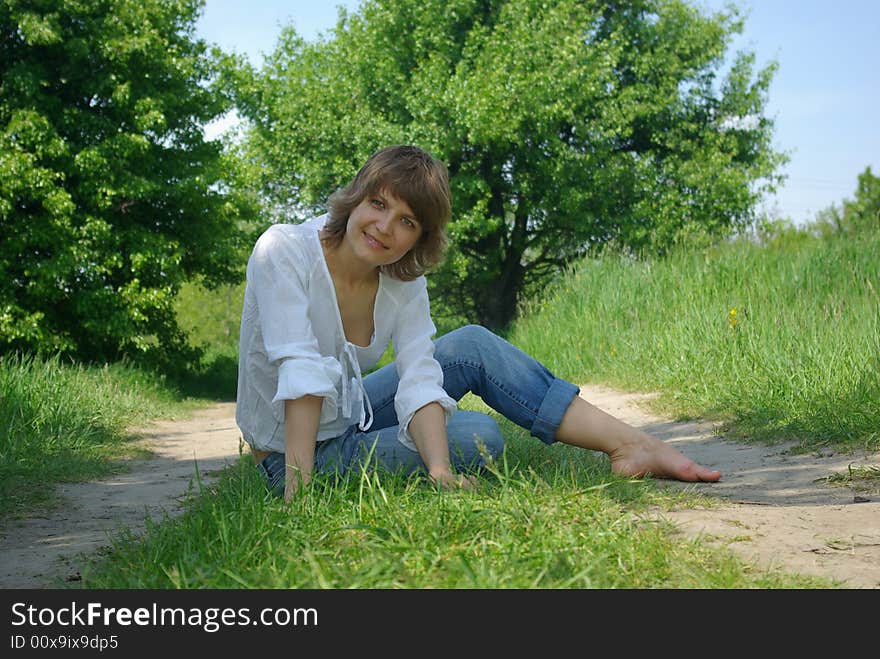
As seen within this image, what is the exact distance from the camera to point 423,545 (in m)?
2.06

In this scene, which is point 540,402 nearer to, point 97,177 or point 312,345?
point 312,345

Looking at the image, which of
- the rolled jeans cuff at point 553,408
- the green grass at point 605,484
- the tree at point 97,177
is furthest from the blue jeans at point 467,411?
the tree at point 97,177

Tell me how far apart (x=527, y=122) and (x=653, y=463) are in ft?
49.5

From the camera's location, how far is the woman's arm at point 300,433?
2.71 m

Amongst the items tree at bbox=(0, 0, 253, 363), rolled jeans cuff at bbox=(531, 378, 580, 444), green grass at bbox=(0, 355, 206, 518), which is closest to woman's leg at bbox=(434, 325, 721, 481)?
rolled jeans cuff at bbox=(531, 378, 580, 444)

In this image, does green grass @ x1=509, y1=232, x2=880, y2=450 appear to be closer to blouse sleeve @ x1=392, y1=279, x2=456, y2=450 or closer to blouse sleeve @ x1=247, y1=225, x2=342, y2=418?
blouse sleeve @ x1=392, y1=279, x2=456, y2=450

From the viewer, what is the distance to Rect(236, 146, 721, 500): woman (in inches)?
110

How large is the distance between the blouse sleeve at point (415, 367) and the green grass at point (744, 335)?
1.97 meters

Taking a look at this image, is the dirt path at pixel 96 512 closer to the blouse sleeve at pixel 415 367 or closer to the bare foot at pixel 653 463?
the blouse sleeve at pixel 415 367

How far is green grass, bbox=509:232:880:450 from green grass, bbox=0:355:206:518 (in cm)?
353

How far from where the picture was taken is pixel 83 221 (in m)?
12.0

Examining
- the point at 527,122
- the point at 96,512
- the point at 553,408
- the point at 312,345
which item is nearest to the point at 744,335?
the point at 553,408
